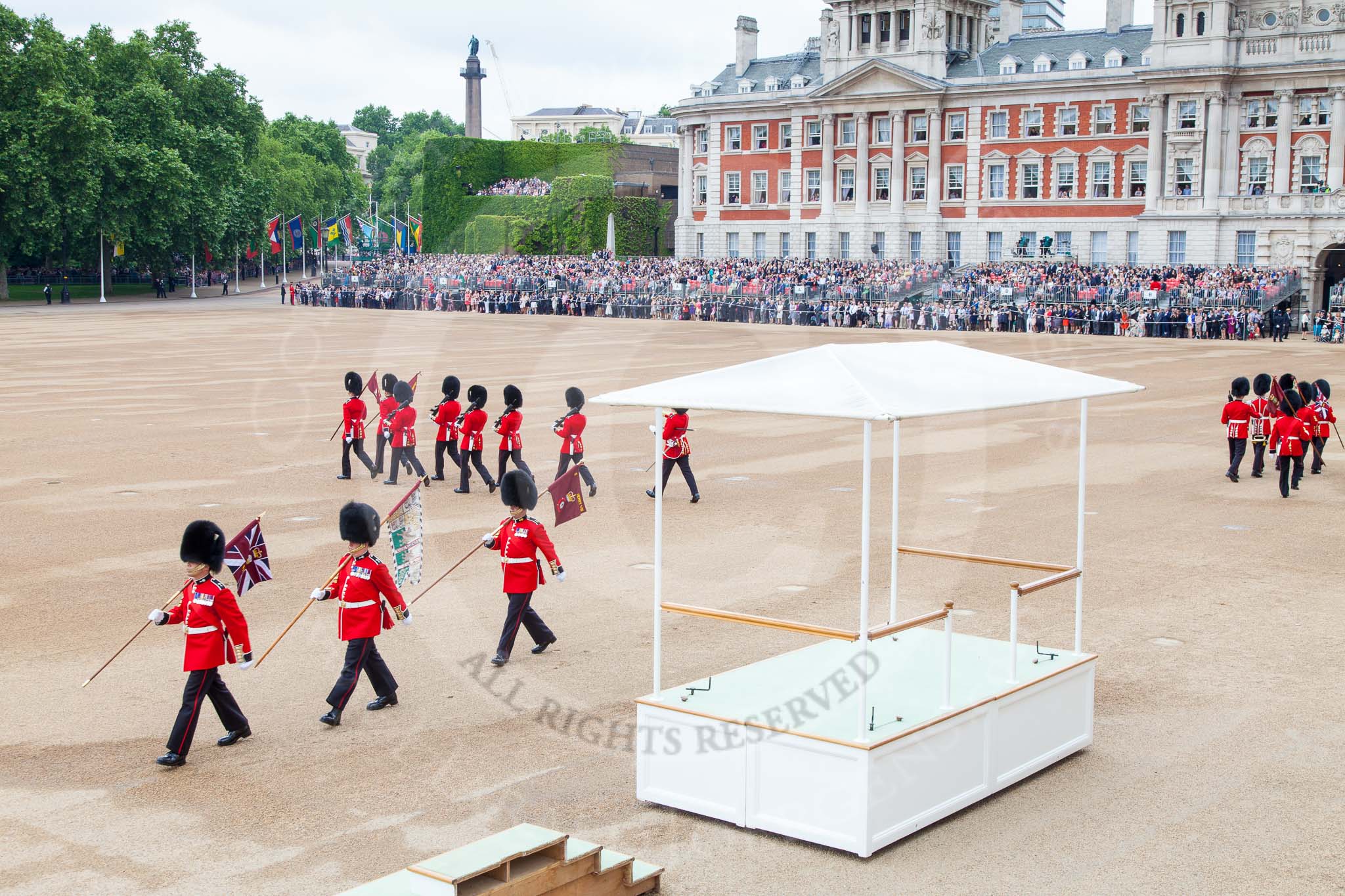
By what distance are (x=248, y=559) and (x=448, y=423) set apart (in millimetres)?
9927

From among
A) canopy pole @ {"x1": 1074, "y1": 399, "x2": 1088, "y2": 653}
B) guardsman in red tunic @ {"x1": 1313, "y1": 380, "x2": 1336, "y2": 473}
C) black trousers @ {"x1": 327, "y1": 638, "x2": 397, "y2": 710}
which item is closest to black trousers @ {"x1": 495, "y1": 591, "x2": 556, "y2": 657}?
black trousers @ {"x1": 327, "y1": 638, "x2": 397, "y2": 710}

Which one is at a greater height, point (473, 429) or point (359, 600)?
point (473, 429)

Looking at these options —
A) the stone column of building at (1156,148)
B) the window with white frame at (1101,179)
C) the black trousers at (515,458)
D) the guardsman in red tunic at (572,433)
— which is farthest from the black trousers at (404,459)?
the window with white frame at (1101,179)

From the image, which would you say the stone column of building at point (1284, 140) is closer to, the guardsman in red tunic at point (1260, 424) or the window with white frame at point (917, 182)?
the window with white frame at point (917, 182)

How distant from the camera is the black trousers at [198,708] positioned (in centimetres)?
923

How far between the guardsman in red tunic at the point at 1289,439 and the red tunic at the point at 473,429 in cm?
1115

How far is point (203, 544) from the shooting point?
31.2 ft

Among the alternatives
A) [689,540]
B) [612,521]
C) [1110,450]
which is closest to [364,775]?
[689,540]

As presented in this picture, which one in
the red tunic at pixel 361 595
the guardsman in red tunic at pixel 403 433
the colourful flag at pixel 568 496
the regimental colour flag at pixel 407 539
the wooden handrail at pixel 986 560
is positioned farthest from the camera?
the guardsman in red tunic at pixel 403 433

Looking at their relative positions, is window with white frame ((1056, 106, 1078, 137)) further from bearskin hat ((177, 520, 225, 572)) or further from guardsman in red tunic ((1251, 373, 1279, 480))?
bearskin hat ((177, 520, 225, 572))

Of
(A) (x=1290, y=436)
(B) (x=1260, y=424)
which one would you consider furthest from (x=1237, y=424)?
(A) (x=1290, y=436)

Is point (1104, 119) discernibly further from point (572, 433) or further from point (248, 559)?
point (248, 559)

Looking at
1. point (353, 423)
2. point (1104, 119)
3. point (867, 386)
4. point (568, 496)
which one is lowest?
point (353, 423)

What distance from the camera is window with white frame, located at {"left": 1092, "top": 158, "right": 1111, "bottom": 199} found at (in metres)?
75.1
